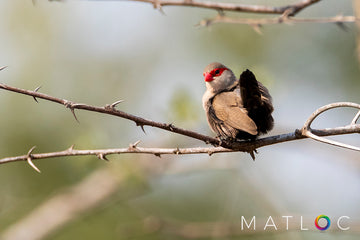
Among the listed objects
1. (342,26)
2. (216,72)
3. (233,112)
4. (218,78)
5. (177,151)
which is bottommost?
(177,151)

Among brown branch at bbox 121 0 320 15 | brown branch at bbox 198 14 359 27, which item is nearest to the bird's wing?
brown branch at bbox 198 14 359 27

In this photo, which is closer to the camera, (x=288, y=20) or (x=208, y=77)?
(x=288, y=20)

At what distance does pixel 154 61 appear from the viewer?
1930 cm

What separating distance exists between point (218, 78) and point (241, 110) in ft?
3.89

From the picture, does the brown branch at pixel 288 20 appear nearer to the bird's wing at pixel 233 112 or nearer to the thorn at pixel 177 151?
the bird's wing at pixel 233 112

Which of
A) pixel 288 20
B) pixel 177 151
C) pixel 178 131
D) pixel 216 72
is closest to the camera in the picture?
pixel 178 131

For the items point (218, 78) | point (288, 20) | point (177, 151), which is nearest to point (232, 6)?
point (288, 20)

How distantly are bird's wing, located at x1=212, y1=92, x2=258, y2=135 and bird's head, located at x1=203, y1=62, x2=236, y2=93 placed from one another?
1.79ft

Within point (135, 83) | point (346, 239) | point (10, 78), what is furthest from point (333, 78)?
point (10, 78)

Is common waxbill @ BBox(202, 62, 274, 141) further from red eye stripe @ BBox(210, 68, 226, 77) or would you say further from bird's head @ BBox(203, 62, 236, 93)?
red eye stripe @ BBox(210, 68, 226, 77)

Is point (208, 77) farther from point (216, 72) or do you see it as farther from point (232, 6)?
point (232, 6)

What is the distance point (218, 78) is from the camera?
17.2ft

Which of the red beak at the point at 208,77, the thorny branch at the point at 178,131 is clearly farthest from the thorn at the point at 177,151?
the red beak at the point at 208,77

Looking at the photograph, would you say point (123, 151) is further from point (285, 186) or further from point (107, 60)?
point (107, 60)
